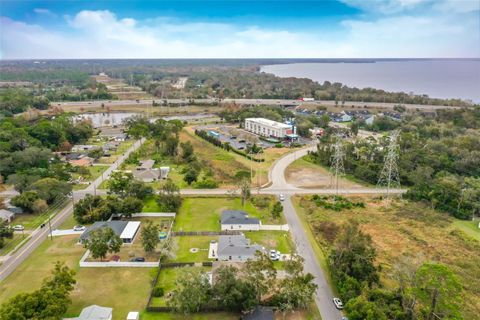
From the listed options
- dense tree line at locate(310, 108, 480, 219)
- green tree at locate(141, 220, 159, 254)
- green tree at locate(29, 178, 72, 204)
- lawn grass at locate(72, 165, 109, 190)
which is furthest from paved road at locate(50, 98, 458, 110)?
green tree at locate(141, 220, 159, 254)

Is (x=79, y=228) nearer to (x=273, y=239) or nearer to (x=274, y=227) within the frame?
(x=273, y=239)

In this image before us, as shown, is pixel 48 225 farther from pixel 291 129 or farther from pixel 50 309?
pixel 291 129

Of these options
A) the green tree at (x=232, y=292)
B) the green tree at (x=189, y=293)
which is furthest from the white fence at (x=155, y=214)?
the green tree at (x=232, y=292)

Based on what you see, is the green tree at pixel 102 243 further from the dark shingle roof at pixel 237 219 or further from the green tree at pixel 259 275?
the green tree at pixel 259 275

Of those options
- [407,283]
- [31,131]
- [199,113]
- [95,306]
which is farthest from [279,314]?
[199,113]

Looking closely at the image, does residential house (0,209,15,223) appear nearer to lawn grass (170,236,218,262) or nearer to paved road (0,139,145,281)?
paved road (0,139,145,281)

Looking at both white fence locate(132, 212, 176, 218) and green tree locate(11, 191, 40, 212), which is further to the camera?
white fence locate(132, 212, 176, 218)
